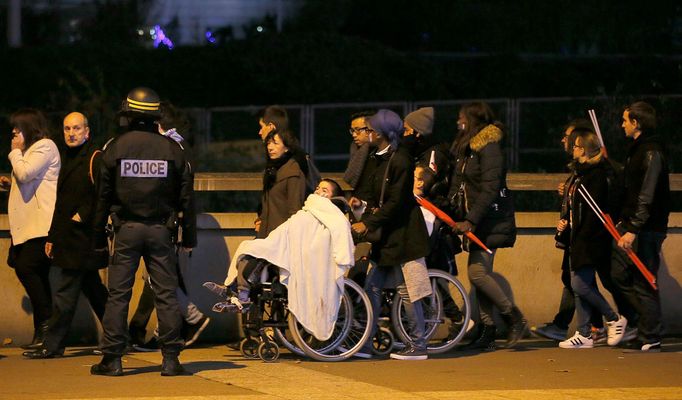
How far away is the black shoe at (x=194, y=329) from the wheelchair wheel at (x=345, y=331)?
920 mm

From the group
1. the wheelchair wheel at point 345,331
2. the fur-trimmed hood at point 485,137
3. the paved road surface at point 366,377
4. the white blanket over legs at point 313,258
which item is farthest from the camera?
the fur-trimmed hood at point 485,137

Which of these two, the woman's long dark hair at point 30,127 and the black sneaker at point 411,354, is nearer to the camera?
the black sneaker at point 411,354

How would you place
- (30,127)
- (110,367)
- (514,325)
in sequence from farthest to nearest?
(514,325), (30,127), (110,367)

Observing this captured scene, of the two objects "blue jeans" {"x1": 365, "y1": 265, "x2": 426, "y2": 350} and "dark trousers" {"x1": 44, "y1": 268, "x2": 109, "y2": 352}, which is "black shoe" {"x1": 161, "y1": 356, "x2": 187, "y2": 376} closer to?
"dark trousers" {"x1": 44, "y1": 268, "x2": 109, "y2": 352}

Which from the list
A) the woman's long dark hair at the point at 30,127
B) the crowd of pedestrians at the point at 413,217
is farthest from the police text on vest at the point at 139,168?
the woman's long dark hair at the point at 30,127

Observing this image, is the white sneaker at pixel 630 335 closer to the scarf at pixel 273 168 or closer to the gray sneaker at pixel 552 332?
the gray sneaker at pixel 552 332

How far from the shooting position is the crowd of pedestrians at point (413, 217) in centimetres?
1059

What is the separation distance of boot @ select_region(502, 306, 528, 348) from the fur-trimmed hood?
1298mm

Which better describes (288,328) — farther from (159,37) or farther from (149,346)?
(159,37)

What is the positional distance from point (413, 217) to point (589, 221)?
1490 mm

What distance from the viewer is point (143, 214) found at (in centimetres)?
955

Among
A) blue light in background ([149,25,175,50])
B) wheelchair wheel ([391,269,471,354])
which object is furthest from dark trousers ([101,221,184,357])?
blue light in background ([149,25,175,50])

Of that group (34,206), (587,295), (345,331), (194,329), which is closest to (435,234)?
(345,331)

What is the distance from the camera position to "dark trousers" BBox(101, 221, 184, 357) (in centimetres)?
961
